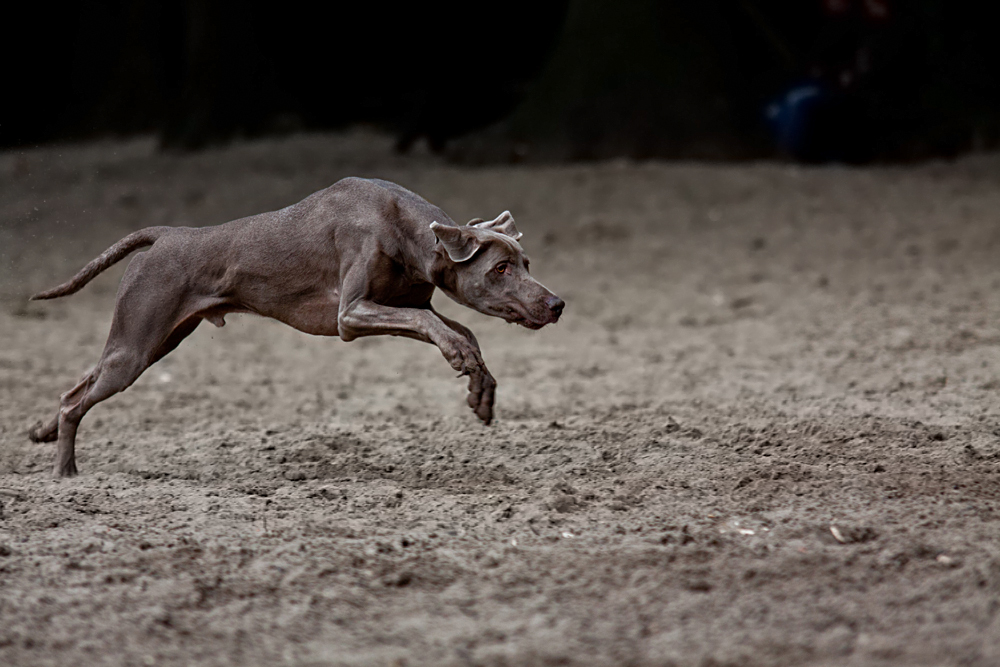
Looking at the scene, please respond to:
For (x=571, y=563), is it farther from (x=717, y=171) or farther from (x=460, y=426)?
(x=717, y=171)

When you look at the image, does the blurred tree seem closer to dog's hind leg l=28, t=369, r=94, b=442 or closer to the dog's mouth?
dog's hind leg l=28, t=369, r=94, b=442

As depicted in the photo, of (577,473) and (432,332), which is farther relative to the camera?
(577,473)

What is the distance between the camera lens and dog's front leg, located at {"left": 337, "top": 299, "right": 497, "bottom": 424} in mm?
4105

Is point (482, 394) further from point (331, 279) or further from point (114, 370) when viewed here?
point (114, 370)

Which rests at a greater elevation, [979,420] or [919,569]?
[979,420]

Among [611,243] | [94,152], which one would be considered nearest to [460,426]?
[611,243]

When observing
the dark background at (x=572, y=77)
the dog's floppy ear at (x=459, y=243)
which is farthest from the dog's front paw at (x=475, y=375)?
the dark background at (x=572, y=77)

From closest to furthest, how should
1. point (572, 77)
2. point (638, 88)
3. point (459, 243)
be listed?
point (459, 243)
point (638, 88)
point (572, 77)

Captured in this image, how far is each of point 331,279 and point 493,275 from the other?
0.75m

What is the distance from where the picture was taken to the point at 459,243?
13.8 ft

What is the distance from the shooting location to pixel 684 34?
12055 millimetres

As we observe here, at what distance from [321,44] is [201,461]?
1327 cm

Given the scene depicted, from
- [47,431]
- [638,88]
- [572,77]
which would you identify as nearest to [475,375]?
[47,431]

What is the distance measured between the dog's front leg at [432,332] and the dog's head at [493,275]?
18 centimetres
